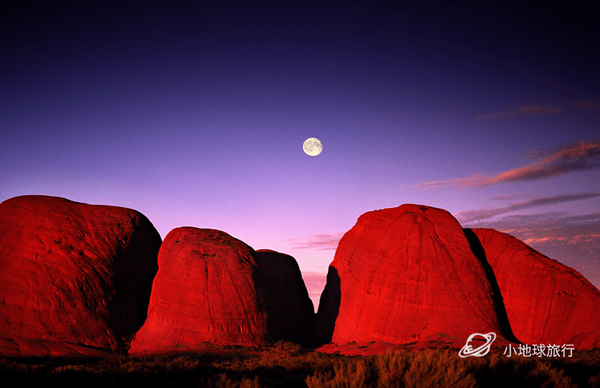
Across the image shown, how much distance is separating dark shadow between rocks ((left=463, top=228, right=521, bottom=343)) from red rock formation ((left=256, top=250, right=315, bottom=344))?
1765 cm

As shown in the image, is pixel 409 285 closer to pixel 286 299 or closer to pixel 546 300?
pixel 546 300

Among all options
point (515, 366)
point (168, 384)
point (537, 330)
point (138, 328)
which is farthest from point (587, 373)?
point (138, 328)

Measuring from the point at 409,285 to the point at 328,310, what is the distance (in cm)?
928

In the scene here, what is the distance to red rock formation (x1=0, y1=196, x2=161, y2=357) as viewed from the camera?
24.8m

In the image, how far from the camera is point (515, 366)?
10.1 meters

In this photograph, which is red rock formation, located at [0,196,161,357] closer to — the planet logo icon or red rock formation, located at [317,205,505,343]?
red rock formation, located at [317,205,505,343]

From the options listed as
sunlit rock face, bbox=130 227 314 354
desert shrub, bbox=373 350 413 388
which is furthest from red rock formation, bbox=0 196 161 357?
desert shrub, bbox=373 350 413 388

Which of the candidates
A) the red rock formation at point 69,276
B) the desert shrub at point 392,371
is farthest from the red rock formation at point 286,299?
the desert shrub at point 392,371

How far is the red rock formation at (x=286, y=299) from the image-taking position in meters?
33.7

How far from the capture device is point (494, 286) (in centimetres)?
3092

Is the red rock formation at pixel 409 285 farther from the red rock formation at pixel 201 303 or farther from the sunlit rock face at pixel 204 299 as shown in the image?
the red rock formation at pixel 201 303

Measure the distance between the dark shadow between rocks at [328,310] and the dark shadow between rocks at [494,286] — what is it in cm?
1356

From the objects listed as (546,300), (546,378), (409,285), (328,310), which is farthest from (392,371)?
(328,310)

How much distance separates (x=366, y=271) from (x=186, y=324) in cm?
1637
